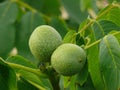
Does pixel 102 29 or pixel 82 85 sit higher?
pixel 102 29

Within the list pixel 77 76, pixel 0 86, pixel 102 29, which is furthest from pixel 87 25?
pixel 0 86

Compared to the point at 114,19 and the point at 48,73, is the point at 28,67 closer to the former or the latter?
the point at 48,73

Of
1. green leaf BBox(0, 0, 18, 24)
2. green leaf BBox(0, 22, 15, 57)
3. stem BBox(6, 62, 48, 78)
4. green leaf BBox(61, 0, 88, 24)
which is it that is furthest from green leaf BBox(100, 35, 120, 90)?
Answer: green leaf BBox(61, 0, 88, 24)

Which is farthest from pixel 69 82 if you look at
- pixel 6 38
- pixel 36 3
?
pixel 36 3

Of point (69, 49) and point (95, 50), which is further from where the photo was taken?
point (95, 50)

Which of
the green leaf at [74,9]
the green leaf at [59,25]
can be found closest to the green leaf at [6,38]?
the green leaf at [59,25]

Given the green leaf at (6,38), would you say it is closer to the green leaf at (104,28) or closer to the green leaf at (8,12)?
the green leaf at (8,12)

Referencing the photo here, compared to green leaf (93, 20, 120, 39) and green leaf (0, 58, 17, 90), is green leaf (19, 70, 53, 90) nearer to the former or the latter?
green leaf (0, 58, 17, 90)
